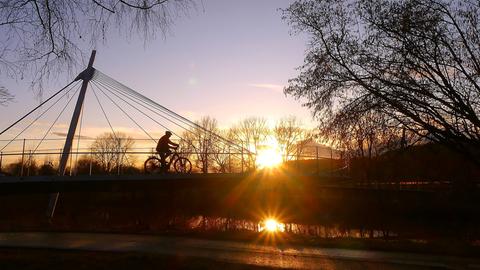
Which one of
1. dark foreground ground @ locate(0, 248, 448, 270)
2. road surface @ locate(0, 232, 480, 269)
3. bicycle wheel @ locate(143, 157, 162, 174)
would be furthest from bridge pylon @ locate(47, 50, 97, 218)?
dark foreground ground @ locate(0, 248, 448, 270)

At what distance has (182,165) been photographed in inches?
926

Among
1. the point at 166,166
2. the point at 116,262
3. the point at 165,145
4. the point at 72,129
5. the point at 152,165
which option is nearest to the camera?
the point at 116,262

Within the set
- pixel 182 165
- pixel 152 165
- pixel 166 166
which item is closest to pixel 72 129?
pixel 152 165

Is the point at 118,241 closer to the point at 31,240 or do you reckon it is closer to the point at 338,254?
the point at 31,240

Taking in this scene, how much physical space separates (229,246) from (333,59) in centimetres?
783

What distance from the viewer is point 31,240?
14188 millimetres

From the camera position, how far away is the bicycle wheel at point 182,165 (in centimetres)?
2328

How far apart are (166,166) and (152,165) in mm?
789

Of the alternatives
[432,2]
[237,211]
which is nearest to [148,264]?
[432,2]

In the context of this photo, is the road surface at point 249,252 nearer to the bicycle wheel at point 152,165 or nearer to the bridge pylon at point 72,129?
the bicycle wheel at point 152,165

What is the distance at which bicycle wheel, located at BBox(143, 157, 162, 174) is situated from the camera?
75.3ft

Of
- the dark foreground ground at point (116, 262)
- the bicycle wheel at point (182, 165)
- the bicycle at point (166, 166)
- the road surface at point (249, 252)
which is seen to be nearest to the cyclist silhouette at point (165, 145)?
the bicycle at point (166, 166)

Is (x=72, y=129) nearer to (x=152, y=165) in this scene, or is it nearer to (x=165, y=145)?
(x=152, y=165)

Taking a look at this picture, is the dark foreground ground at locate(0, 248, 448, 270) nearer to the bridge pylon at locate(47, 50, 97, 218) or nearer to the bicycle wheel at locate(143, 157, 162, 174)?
the bicycle wheel at locate(143, 157, 162, 174)
